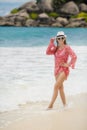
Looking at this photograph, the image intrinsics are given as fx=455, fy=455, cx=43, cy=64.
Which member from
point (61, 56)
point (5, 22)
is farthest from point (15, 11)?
point (61, 56)

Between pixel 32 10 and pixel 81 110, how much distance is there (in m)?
0.74

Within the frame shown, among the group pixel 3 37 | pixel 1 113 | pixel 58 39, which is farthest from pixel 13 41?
pixel 1 113

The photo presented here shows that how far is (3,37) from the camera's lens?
9.70 ft

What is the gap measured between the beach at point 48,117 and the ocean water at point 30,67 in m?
0.04

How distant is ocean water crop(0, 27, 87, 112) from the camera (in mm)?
2934

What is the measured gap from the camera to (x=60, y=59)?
9.77ft

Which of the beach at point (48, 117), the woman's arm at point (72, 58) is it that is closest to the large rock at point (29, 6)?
the woman's arm at point (72, 58)

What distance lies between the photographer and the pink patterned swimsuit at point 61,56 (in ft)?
9.73

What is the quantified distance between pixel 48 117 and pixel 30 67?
0.35 metres

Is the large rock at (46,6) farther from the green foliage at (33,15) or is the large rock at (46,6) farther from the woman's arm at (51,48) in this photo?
the woman's arm at (51,48)

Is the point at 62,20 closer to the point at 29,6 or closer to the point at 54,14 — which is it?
the point at 54,14

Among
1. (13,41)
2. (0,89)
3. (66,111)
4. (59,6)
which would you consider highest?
(59,6)

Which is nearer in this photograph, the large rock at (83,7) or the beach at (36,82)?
the beach at (36,82)

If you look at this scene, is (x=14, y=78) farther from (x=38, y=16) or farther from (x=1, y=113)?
(x=38, y=16)
